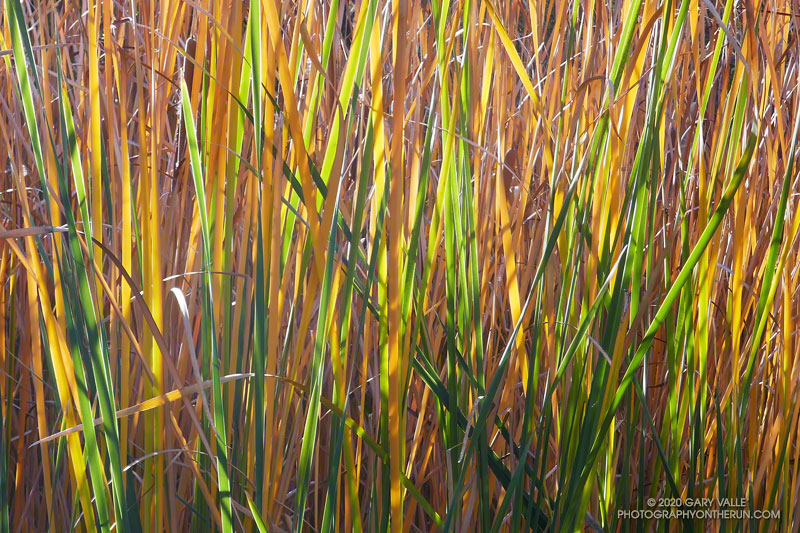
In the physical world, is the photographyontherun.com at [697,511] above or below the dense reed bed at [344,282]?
below

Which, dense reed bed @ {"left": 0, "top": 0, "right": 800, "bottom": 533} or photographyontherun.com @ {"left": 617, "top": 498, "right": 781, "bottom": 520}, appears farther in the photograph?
photographyontherun.com @ {"left": 617, "top": 498, "right": 781, "bottom": 520}

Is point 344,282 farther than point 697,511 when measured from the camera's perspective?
No

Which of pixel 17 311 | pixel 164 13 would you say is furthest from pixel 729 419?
pixel 17 311

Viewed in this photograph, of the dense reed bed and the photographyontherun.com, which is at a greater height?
the dense reed bed

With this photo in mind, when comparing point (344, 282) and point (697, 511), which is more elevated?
point (344, 282)

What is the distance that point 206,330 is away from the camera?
1.53 feet

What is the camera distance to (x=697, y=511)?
67cm

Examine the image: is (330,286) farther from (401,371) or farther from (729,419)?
(729,419)

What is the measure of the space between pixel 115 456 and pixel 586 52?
1.71 ft

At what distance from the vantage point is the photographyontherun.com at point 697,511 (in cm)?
66

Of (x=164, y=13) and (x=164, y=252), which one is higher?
(x=164, y=13)

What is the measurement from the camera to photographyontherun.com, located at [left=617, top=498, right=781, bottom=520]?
659mm

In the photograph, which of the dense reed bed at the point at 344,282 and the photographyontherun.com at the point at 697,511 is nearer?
the dense reed bed at the point at 344,282

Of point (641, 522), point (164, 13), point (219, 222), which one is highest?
point (164, 13)
